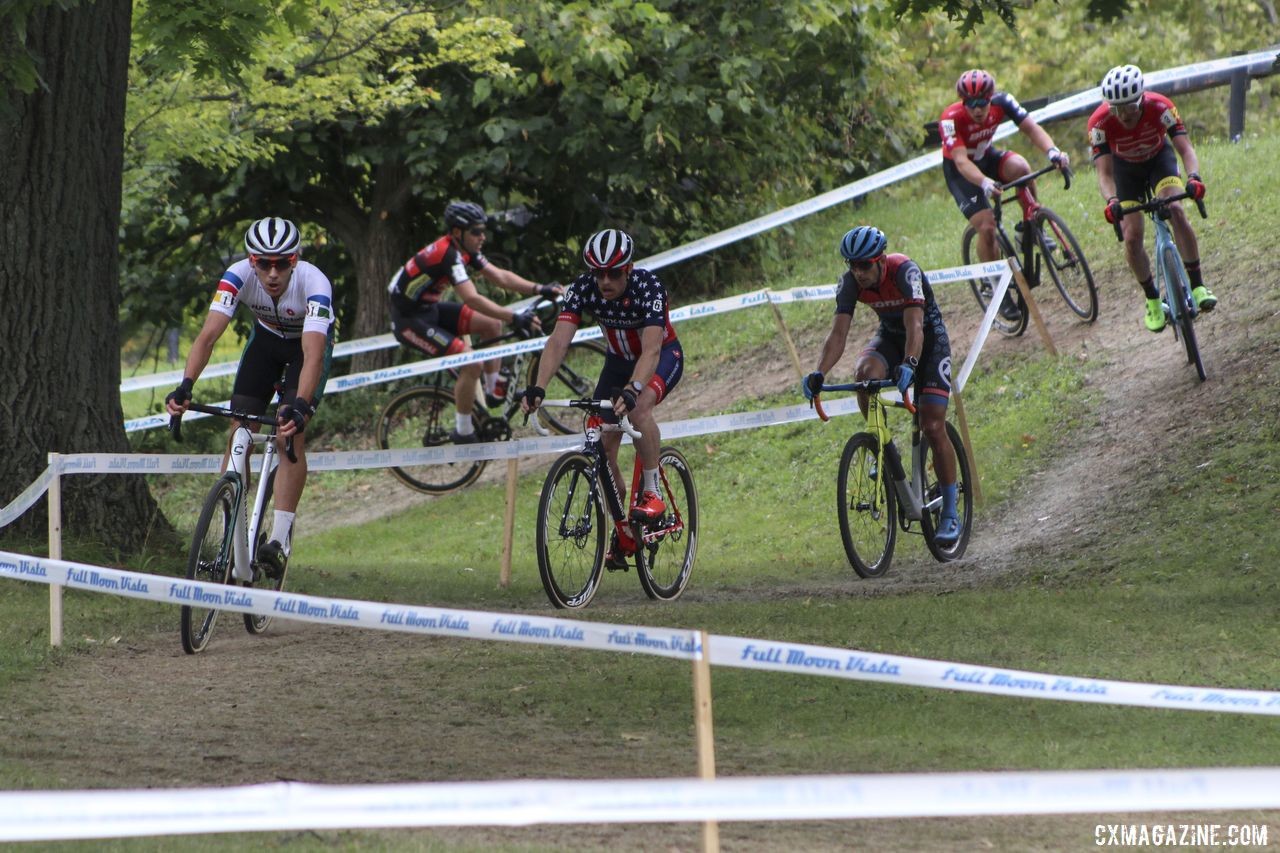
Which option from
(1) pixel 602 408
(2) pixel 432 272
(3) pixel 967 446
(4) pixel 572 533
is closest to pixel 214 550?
(4) pixel 572 533

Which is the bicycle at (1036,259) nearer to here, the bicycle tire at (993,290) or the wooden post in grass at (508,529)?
the bicycle tire at (993,290)

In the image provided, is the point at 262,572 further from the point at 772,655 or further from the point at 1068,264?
the point at 1068,264

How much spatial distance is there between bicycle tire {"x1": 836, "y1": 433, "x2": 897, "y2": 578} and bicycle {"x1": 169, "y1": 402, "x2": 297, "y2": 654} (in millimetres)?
3406

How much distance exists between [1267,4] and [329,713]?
2953cm

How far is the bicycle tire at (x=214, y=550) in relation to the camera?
7.49 meters

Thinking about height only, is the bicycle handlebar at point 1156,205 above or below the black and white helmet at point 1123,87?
below

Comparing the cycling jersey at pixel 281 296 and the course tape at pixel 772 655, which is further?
the cycling jersey at pixel 281 296

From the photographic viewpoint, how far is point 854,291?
9484 millimetres

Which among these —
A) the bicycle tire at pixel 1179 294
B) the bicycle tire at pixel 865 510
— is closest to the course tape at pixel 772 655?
the bicycle tire at pixel 865 510

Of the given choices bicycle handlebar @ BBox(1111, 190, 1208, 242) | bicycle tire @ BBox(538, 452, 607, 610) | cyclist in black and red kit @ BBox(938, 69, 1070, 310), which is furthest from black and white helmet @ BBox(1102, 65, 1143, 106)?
bicycle tire @ BBox(538, 452, 607, 610)

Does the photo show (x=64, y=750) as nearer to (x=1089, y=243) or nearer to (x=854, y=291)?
(x=854, y=291)

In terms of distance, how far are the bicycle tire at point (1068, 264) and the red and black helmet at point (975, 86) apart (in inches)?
48.0

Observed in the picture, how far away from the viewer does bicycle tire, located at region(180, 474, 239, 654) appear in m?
7.49

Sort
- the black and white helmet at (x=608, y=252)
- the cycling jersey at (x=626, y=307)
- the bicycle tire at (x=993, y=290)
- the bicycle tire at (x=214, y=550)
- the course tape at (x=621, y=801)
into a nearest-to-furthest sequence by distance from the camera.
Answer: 1. the course tape at (x=621, y=801)
2. the bicycle tire at (x=214, y=550)
3. the black and white helmet at (x=608, y=252)
4. the cycling jersey at (x=626, y=307)
5. the bicycle tire at (x=993, y=290)
